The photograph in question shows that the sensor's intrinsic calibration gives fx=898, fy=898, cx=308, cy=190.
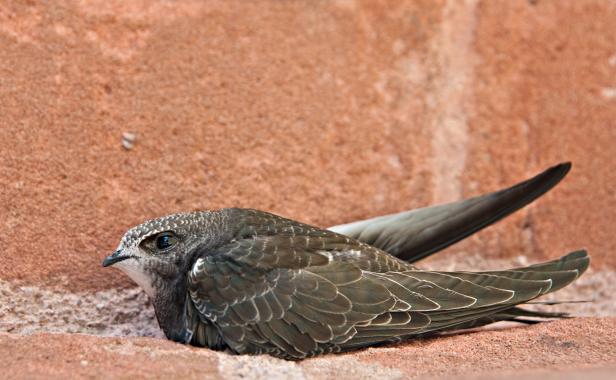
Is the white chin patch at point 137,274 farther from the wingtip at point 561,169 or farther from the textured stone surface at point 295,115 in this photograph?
the wingtip at point 561,169

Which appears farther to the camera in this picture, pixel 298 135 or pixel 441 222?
pixel 298 135

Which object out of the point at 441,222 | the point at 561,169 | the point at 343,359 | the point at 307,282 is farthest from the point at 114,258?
the point at 561,169

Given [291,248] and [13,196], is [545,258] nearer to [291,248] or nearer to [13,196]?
[291,248]

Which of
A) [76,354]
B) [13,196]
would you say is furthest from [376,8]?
[76,354]

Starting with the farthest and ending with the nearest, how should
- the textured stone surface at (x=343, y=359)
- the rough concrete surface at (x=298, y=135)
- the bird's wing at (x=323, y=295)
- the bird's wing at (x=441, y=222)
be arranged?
the bird's wing at (x=441, y=222) → the rough concrete surface at (x=298, y=135) → the bird's wing at (x=323, y=295) → the textured stone surface at (x=343, y=359)

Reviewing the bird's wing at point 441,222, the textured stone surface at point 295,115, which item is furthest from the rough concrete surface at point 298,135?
the bird's wing at point 441,222

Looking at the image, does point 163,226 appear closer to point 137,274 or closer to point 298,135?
point 137,274

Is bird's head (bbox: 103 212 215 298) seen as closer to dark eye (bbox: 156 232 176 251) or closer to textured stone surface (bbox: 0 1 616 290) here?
dark eye (bbox: 156 232 176 251)
